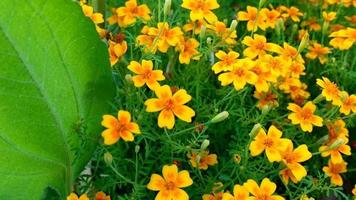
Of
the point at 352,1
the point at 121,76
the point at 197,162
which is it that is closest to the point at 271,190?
the point at 197,162

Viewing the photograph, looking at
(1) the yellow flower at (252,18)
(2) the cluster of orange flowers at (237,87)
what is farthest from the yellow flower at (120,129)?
(1) the yellow flower at (252,18)

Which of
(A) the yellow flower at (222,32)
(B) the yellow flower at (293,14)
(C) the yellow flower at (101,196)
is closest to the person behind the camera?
(C) the yellow flower at (101,196)

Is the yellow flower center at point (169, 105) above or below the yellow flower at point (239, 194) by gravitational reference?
above

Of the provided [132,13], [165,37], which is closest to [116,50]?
[165,37]

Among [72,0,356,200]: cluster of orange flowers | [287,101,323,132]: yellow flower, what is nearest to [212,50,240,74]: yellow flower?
[72,0,356,200]: cluster of orange flowers

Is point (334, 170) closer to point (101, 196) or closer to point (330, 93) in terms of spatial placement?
point (330, 93)

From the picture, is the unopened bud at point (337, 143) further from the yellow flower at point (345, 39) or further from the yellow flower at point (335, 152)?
the yellow flower at point (345, 39)

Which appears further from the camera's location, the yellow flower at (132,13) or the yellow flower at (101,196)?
the yellow flower at (132,13)
